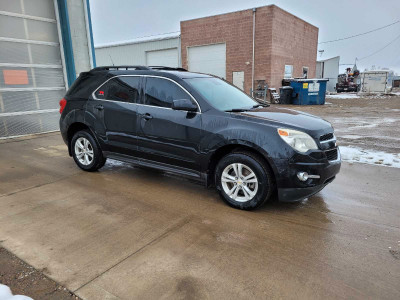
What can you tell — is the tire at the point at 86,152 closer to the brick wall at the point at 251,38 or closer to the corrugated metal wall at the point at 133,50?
the brick wall at the point at 251,38

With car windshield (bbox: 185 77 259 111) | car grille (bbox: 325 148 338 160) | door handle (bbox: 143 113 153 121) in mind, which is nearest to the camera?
car grille (bbox: 325 148 338 160)

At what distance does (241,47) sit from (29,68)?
577 inches

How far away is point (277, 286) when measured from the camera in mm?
2428

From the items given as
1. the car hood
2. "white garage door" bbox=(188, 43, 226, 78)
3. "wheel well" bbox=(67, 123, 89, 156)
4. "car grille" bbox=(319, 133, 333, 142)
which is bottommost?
"wheel well" bbox=(67, 123, 89, 156)

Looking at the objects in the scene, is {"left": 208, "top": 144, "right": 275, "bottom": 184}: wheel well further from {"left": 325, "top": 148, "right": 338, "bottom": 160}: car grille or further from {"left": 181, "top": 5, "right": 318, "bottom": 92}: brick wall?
{"left": 181, "top": 5, "right": 318, "bottom": 92}: brick wall

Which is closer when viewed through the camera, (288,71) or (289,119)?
(289,119)

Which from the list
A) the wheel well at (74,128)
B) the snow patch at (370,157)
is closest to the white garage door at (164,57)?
the snow patch at (370,157)

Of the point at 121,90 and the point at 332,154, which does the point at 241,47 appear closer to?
the point at 121,90

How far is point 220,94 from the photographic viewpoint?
4410 millimetres

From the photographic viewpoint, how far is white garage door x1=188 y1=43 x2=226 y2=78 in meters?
21.6

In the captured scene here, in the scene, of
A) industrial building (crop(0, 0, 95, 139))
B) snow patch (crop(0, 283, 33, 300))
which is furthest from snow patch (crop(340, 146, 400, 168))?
industrial building (crop(0, 0, 95, 139))

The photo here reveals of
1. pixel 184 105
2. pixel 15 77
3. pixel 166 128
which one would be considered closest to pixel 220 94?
pixel 184 105

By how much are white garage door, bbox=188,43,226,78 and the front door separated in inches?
701

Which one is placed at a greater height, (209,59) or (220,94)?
(209,59)
